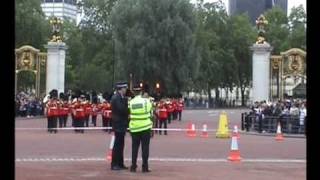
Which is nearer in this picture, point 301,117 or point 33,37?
point 301,117

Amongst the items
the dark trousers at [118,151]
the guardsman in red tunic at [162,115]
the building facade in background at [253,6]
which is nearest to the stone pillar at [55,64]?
the guardsman in red tunic at [162,115]

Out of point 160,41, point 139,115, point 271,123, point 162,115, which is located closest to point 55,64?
point 160,41

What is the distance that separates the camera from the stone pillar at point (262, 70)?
44.9 m

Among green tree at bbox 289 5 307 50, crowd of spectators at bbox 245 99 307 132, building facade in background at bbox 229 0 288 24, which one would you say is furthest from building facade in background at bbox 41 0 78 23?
crowd of spectators at bbox 245 99 307 132

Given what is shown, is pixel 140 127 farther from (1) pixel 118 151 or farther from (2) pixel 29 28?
(2) pixel 29 28

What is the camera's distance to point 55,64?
47938 millimetres

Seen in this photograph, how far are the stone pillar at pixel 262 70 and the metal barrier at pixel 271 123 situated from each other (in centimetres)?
1381

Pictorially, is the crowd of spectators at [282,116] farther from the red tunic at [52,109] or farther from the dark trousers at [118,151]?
the dark trousers at [118,151]

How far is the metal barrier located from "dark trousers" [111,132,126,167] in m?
16.4
